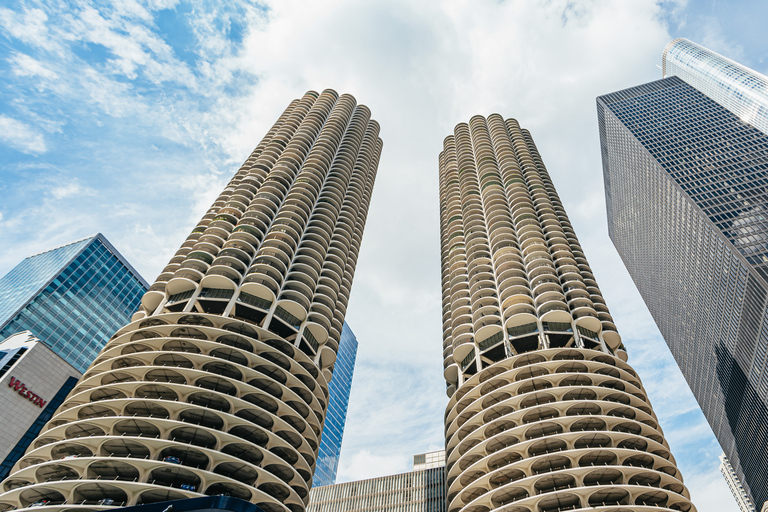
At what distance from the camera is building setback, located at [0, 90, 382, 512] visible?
44781 millimetres

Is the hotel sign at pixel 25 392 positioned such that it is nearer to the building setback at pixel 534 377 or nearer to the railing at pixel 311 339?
the railing at pixel 311 339

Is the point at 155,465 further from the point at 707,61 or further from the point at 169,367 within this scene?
the point at 707,61

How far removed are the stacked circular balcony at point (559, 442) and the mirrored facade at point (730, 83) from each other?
434ft

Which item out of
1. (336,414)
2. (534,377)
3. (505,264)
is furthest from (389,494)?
(336,414)

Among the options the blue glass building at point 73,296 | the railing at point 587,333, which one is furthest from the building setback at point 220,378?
the blue glass building at point 73,296

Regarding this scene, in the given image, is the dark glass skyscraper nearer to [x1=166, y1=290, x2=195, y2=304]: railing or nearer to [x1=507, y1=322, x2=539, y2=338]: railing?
[x1=507, y1=322, x2=539, y2=338]: railing

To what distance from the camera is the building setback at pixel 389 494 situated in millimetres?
88250

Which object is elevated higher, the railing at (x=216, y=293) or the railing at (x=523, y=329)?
the railing at (x=523, y=329)

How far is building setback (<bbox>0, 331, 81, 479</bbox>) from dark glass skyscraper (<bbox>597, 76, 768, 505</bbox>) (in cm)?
12548

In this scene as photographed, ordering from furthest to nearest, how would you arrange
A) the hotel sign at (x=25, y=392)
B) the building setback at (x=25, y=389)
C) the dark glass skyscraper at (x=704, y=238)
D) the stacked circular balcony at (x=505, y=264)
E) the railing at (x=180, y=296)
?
1. the dark glass skyscraper at (x=704, y=238)
2. the hotel sign at (x=25, y=392)
3. the building setback at (x=25, y=389)
4. the stacked circular balcony at (x=505, y=264)
5. the railing at (x=180, y=296)

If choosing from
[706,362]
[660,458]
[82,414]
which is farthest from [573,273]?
[706,362]

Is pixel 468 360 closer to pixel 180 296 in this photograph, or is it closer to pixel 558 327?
pixel 558 327

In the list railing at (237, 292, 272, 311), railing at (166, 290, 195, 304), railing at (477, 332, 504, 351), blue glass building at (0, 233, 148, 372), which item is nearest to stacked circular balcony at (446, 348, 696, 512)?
railing at (477, 332, 504, 351)

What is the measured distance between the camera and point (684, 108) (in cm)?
15762
